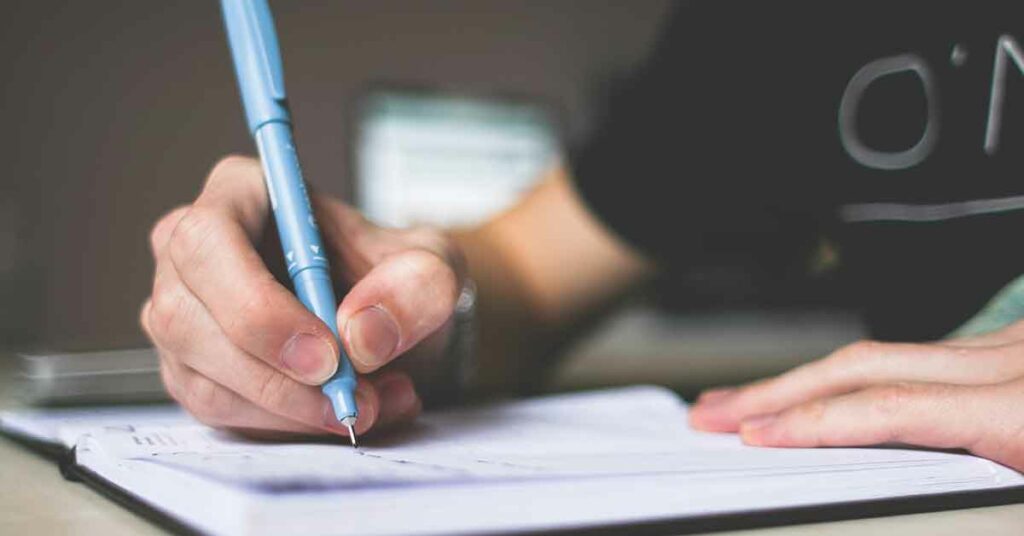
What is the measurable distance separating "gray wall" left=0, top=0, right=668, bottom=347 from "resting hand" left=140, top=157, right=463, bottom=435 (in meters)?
1.07

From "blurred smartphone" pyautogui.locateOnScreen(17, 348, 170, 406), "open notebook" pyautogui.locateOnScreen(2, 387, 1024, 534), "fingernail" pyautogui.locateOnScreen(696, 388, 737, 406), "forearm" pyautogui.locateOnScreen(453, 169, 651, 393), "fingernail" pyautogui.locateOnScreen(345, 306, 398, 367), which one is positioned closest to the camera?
"open notebook" pyautogui.locateOnScreen(2, 387, 1024, 534)

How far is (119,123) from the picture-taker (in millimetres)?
1600

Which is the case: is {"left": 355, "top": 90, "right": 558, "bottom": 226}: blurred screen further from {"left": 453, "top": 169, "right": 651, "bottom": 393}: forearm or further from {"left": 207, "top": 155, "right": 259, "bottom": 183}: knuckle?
{"left": 207, "top": 155, "right": 259, "bottom": 183}: knuckle

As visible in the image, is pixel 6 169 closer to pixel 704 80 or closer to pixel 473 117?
pixel 473 117

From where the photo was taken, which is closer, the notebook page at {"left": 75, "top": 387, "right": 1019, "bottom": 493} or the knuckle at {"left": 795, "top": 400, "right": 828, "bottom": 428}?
the notebook page at {"left": 75, "top": 387, "right": 1019, "bottom": 493}

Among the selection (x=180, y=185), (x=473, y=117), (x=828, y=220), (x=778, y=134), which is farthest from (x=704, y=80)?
(x=180, y=185)

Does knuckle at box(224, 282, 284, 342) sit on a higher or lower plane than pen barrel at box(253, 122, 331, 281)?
lower

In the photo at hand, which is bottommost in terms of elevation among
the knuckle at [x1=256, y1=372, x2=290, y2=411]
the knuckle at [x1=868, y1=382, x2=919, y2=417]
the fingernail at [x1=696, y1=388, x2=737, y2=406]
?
the fingernail at [x1=696, y1=388, x2=737, y2=406]

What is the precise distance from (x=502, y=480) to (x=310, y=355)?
100 mm

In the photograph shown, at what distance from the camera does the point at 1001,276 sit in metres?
0.49

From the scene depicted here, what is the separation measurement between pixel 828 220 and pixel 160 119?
134 centimetres

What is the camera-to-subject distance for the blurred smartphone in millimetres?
547

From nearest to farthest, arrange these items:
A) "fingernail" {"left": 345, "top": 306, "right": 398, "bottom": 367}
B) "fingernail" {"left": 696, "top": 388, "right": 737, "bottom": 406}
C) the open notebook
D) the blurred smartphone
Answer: the open notebook
"fingernail" {"left": 345, "top": 306, "right": 398, "bottom": 367}
"fingernail" {"left": 696, "top": 388, "right": 737, "bottom": 406}
the blurred smartphone

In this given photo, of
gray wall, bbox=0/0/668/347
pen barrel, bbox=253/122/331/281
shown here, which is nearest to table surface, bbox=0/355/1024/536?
pen barrel, bbox=253/122/331/281
